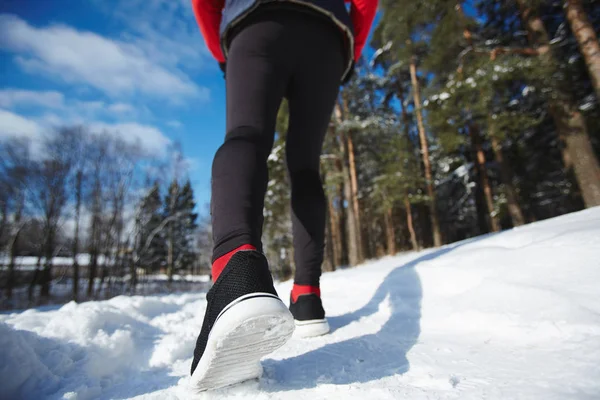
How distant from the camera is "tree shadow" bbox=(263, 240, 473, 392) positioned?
2.08 ft

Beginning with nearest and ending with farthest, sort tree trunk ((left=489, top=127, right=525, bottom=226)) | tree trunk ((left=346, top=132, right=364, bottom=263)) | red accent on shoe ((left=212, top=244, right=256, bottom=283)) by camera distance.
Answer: red accent on shoe ((left=212, top=244, right=256, bottom=283)) → tree trunk ((left=489, top=127, right=525, bottom=226)) → tree trunk ((left=346, top=132, right=364, bottom=263))

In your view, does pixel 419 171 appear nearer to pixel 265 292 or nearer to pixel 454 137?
pixel 454 137

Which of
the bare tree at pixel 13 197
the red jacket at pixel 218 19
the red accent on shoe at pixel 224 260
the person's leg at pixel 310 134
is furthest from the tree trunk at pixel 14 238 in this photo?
the red accent on shoe at pixel 224 260

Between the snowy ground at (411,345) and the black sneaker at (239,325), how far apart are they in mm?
61

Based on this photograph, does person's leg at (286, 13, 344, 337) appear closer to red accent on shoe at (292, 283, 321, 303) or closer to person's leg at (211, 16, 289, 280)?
red accent on shoe at (292, 283, 321, 303)

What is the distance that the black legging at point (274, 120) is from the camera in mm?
675

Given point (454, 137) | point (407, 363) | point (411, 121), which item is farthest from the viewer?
point (411, 121)

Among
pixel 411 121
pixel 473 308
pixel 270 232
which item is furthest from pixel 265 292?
pixel 411 121

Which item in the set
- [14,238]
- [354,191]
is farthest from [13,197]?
[354,191]

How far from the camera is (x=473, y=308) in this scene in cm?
100

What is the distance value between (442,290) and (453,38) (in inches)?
361

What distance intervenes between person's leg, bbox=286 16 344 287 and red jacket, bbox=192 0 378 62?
199mm

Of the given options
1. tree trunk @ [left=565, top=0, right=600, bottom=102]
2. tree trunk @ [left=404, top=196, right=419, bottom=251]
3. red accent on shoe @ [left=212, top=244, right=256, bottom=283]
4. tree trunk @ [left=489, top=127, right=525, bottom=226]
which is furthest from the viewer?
tree trunk @ [left=404, top=196, right=419, bottom=251]

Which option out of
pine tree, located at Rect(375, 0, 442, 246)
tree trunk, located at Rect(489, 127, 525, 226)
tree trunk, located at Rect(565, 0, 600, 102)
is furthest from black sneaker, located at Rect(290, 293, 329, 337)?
tree trunk, located at Rect(489, 127, 525, 226)
